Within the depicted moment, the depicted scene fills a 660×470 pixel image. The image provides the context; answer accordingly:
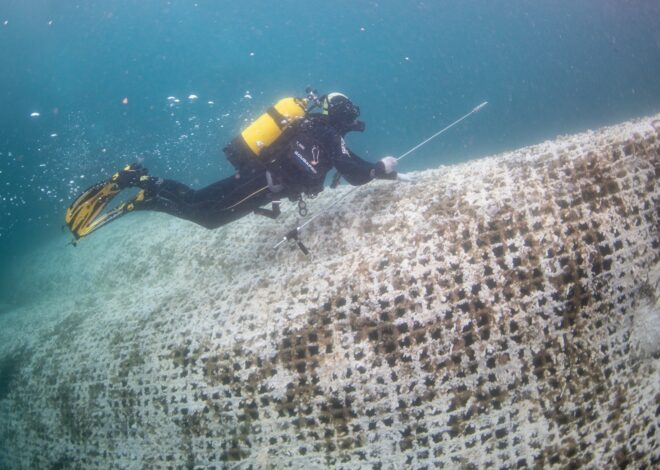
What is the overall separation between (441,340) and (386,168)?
1.96 m

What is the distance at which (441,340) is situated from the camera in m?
2.83

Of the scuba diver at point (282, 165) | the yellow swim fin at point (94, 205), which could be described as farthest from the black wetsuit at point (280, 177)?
the yellow swim fin at point (94, 205)

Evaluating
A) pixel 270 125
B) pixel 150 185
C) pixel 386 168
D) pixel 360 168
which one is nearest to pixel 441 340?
pixel 386 168

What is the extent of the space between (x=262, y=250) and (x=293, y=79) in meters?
46.4

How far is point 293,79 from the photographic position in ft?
153

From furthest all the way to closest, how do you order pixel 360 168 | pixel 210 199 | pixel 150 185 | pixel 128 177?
pixel 128 177
pixel 150 185
pixel 210 199
pixel 360 168

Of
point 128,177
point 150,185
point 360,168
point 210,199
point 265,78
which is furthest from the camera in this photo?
point 265,78

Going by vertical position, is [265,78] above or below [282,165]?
above

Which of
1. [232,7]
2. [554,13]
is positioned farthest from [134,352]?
[232,7]

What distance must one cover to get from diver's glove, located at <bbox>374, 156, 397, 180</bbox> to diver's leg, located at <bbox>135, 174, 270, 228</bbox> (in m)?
1.41

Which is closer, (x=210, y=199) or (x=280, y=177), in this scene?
(x=280, y=177)

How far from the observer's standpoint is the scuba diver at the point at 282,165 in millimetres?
4371

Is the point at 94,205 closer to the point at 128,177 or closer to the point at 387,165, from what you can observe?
the point at 128,177

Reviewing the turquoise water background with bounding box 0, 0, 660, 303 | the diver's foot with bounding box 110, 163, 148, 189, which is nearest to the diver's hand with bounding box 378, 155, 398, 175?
the diver's foot with bounding box 110, 163, 148, 189
